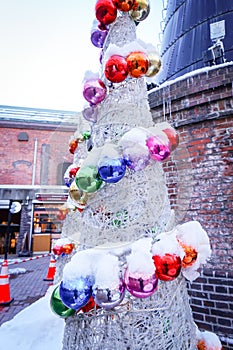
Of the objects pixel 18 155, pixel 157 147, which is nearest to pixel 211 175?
pixel 157 147

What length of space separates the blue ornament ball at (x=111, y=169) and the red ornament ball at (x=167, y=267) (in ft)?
1.53

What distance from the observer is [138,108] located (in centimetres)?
163

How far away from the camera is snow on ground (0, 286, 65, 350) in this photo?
8.70ft

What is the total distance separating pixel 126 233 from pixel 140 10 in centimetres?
161

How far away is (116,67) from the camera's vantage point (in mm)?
1502

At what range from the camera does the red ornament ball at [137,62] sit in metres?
1.52

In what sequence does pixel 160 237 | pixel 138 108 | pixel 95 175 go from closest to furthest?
pixel 160 237, pixel 95 175, pixel 138 108

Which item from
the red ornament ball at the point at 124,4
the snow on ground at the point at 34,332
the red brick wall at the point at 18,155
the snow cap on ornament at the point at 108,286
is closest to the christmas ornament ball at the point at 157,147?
the snow cap on ornament at the point at 108,286

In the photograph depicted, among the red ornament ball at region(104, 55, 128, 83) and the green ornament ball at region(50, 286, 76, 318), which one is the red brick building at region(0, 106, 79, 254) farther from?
the green ornament ball at region(50, 286, 76, 318)

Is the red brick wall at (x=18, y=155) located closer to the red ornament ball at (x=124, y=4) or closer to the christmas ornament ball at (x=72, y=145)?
the christmas ornament ball at (x=72, y=145)

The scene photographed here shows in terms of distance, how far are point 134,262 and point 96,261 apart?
0.63ft

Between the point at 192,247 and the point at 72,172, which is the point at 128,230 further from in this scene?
the point at 72,172

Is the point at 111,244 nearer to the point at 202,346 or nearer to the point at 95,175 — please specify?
the point at 95,175

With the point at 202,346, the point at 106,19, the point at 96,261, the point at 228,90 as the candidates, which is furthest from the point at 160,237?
the point at 228,90
